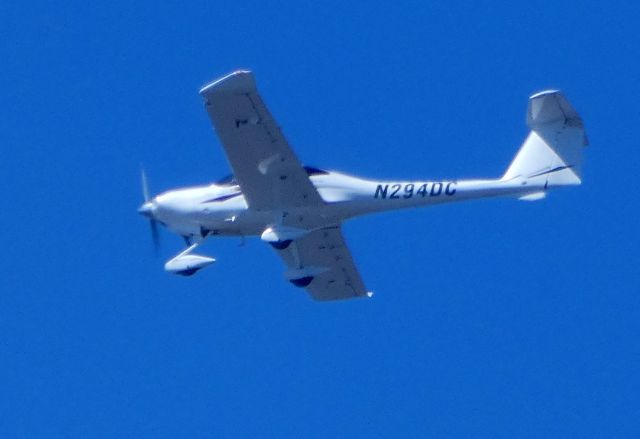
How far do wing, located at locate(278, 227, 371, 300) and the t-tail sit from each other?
12.9 ft

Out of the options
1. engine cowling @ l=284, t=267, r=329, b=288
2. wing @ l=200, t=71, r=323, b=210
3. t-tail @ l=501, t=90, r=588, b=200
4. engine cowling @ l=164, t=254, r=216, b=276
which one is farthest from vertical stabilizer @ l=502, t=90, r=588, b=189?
engine cowling @ l=164, t=254, r=216, b=276

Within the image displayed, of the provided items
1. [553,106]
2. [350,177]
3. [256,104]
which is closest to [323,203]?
[350,177]

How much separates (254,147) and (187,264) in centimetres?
310

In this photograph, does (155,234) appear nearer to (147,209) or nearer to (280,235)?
(147,209)

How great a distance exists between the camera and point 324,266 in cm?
3338

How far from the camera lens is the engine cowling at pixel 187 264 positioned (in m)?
31.4

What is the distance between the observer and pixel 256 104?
94.3ft

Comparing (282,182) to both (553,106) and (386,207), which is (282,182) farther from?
(553,106)

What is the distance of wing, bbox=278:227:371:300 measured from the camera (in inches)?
1251

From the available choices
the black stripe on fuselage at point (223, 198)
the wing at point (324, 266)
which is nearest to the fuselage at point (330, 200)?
the black stripe on fuselage at point (223, 198)

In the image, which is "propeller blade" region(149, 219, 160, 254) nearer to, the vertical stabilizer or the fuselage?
the fuselage

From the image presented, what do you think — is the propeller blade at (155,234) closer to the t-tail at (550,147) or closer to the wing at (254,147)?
the wing at (254,147)

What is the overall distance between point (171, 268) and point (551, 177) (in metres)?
7.24

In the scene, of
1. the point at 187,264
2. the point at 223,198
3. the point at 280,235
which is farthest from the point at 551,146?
the point at 187,264
